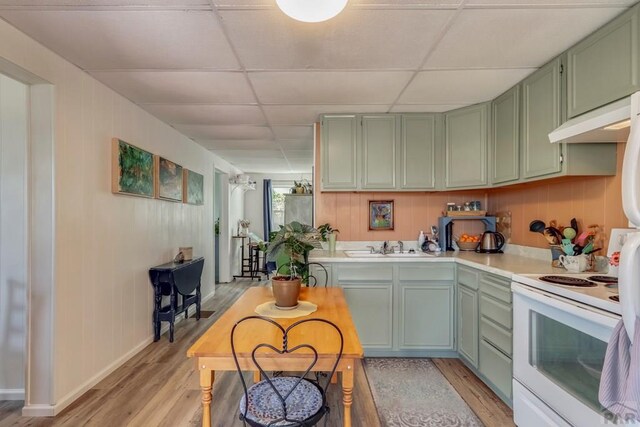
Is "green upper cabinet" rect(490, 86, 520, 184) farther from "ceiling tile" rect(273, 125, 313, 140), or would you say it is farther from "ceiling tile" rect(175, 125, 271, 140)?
"ceiling tile" rect(175, 125, 271, 140)

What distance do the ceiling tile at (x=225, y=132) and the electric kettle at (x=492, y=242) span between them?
8.44ft

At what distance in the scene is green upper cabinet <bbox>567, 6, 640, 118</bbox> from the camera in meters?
1.58

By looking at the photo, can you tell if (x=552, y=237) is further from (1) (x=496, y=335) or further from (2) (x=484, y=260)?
(1) (x=496, y=335)

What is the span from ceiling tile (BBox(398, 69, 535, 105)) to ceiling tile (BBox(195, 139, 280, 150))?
6.83 ft

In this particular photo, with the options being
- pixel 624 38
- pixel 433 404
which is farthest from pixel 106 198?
pixel 624 38

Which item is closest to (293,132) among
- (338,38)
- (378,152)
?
(378,152)

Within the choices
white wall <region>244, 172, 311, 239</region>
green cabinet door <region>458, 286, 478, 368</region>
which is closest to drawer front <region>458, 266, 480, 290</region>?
green cabinet door <region>458, 286, 478, 368</region>

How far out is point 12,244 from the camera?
217 centimetres

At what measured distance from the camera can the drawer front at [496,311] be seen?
206 centimetres

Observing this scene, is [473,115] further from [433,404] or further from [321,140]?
[433,404]

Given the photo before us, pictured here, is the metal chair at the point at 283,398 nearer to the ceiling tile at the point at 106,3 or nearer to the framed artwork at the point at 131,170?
the ceiling tile at the point at 106,3

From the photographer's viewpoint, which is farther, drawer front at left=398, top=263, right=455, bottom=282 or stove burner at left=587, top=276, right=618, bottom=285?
drawer front at left=398, top=263, right=455, bottom=282

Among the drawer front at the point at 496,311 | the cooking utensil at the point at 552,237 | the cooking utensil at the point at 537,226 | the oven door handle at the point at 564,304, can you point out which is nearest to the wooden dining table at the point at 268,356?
the oven door handle at the point at 564,304

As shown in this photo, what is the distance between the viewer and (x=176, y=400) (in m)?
2.21
